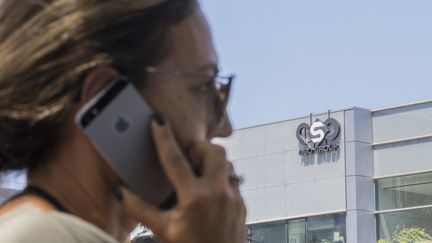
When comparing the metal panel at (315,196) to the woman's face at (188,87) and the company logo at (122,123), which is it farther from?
the company logo at (122,123)

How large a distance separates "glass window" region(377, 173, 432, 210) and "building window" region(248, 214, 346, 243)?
6.30 feet

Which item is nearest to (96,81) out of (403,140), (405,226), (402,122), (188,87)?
(188,87)

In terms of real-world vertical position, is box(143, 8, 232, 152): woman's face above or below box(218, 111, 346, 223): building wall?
below

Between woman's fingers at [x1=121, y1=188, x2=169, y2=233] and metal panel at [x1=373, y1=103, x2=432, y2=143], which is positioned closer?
woman's fingers at [x1=121, y1=188, x2=169, y2=233]

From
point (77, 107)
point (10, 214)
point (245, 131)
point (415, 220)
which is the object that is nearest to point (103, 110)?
point (77, 107)

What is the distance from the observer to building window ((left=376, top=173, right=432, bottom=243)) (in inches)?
1651

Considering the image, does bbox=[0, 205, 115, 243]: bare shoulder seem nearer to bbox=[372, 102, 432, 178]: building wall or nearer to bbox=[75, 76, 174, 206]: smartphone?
bbox=[75, 76, 174, 206]: smartphone

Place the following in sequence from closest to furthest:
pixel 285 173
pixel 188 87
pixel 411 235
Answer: pixel 188 87 → pixel 411 235 → pixel 285 173

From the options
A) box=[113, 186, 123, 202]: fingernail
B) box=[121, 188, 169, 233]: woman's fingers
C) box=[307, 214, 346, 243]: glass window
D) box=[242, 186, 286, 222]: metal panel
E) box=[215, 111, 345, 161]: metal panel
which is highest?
box=[215, 111, 345, 161]: metal panel

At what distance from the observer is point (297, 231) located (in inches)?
1769

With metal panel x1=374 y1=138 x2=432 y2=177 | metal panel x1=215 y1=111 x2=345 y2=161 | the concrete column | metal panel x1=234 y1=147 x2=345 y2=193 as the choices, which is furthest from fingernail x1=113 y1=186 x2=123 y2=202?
metal panel x1=215 y1=111 x2=345 y2=161

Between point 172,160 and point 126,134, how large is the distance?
0.09m

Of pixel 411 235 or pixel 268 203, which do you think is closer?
pixel 411 235

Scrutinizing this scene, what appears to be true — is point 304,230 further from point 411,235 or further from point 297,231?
point 411,235
